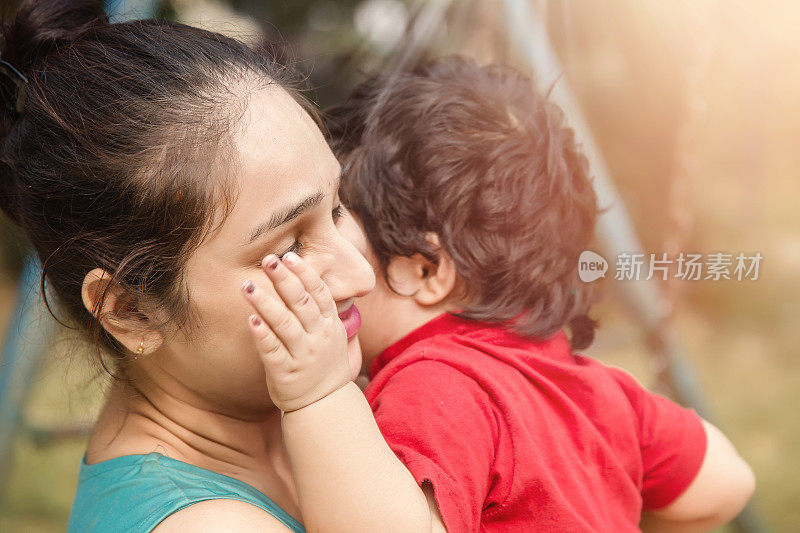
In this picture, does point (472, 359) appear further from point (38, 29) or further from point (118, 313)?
point (38, 29)

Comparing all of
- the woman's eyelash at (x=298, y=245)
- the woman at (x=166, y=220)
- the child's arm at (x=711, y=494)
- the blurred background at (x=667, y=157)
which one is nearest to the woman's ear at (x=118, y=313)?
the woman at (x=166, y=220)

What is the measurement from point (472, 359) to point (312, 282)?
0.19 m

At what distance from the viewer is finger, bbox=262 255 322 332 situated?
1.69 ft

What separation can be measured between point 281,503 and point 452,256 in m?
0.29

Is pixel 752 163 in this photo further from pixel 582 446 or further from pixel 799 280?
pixel 582 446

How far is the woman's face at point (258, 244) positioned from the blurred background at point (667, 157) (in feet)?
1.48

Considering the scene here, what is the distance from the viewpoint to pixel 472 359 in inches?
25.9

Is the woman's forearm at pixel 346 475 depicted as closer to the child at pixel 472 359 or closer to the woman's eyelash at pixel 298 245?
the child at pixel 472 359

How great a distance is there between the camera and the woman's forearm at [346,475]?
0.52 meters

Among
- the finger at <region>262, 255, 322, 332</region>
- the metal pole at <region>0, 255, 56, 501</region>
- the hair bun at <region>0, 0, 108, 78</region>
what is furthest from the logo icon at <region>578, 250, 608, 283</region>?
the metal pole at <region>0, 255, 56, 501</region>

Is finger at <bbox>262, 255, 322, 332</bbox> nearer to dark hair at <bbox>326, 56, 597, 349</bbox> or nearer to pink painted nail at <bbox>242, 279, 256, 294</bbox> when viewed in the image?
pink painted nail at <bbox>242, 279, 256, 294</bbox>

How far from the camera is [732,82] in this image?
1407 mm

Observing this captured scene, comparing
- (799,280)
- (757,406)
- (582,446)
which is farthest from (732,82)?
(582,446)

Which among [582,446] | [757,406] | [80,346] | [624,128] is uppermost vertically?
[624,128]
